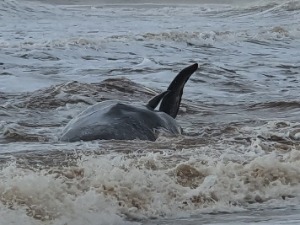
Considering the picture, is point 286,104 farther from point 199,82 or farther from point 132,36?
point 132,36

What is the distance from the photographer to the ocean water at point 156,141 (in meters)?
5.41

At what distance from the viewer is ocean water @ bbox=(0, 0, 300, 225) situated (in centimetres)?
541

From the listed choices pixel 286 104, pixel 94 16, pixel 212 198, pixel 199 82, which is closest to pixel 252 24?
pixel 94 16

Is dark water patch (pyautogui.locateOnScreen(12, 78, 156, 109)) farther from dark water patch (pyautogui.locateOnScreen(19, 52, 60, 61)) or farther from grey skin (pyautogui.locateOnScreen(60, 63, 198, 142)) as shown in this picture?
dark water patch (pyautogui.locateOnScreen(19, 52, 60, 61))

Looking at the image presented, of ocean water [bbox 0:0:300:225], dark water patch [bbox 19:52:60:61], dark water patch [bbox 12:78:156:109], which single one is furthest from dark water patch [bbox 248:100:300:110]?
dark water patch [bbox 19:52:60:61]

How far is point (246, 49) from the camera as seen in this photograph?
71.1 ft

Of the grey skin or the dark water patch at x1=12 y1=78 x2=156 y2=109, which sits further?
the dark water patch at x1=12 y1=78 x2=156 y2=109

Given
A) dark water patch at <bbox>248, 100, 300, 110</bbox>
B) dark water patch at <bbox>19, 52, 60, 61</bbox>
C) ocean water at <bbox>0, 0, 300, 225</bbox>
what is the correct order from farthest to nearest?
dark water patch at <bbox>19, 52, 60, 61</bbox> < dark water patch at <bbox>248, 100, 300, 110</bbox> < ocean water at <bbox>0, 0, 300, 225</bbox>

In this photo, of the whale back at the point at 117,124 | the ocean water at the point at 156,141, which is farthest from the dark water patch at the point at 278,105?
the whale back at the point at 117,124

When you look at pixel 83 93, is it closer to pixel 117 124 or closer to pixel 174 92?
pixel 174 92

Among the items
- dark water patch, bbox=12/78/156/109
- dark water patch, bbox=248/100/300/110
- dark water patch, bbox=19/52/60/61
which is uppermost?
dark water patch, bbox=248/100/300/110

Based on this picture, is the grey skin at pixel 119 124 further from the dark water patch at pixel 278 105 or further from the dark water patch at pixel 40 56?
the dark water patch at pixel 40 56

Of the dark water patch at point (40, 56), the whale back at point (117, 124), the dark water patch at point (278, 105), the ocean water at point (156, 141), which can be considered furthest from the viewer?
the dark water patch at point (40, 56)

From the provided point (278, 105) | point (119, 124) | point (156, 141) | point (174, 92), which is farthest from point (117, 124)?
point (278, 105)
